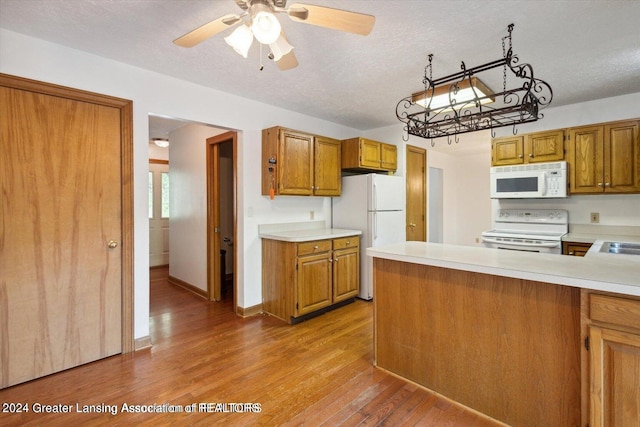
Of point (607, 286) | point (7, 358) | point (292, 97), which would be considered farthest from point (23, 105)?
point (607, 286)

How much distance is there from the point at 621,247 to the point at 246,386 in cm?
344

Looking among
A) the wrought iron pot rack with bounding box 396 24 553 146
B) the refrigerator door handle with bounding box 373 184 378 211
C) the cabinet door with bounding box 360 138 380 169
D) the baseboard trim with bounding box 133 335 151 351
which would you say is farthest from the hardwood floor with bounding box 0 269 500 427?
the cabinet door with bounding box 360 138 380 169

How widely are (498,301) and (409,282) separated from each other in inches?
21.7

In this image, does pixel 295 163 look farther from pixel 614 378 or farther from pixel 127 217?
pixel 614 378

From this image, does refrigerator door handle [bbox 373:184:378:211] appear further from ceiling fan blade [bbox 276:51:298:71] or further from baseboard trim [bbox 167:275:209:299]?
baseboard trim [bbox 167:275:209:299]

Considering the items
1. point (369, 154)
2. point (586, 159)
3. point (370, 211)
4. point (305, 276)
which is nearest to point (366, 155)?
point (369, 154)

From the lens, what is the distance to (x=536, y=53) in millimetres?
2387

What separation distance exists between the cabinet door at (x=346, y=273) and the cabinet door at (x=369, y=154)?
3.72 feet

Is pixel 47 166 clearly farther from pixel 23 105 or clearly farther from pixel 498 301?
pixel 498 301

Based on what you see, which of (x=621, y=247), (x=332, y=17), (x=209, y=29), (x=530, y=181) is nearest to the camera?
(x=332, y=17)

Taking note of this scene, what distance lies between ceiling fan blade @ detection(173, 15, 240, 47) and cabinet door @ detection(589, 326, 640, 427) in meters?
2.29

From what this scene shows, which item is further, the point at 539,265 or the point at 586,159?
the point at 586,159

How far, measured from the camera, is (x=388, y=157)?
4383 millimetres

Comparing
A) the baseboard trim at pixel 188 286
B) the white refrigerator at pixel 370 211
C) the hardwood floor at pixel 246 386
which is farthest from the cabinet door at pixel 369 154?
the baseboard trim at pixel 188 286
